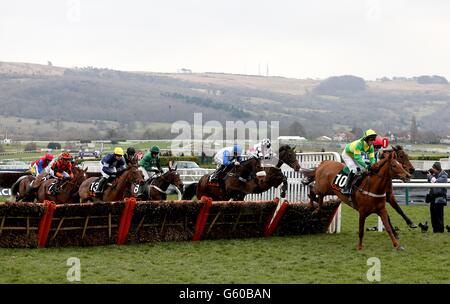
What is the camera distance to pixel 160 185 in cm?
1343

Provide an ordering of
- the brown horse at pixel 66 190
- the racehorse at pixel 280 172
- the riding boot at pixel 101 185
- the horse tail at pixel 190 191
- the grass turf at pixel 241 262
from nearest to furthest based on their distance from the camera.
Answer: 1. the grass turf at pixel 241 262
2. the riding boot at pixel 101 185
3. the racehorse at pixel 280 172
4. the brown horse at pixel 66 190
5. the horse tail at pixel 190 191

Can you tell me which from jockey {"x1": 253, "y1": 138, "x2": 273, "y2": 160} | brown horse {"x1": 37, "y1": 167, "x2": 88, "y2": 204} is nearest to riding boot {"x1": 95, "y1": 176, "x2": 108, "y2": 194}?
brown horse {"x1": 37, "y1": 167, "x2": 88, "y2": 204}

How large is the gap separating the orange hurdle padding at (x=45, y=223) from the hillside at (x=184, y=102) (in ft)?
175

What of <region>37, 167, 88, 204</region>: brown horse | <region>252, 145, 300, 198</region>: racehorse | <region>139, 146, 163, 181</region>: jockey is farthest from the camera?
<region>139, 146, 163, 181</region>: jockey

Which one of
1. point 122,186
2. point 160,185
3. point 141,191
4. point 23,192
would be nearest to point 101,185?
point 122,186

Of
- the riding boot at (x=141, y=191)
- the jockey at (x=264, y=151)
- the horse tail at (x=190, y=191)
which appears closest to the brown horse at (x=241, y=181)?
the jockey at (x=264, y=151)

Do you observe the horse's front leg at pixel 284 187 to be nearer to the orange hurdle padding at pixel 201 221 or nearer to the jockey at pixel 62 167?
the orange hurdle padding at pixel 201 221

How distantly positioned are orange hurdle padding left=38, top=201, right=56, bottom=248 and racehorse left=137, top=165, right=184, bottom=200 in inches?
128

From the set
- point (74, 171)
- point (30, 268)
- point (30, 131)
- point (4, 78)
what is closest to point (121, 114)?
point (30, 131)

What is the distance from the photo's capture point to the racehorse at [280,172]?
536 inches

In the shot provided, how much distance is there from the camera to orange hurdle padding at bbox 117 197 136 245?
10789 millimetres

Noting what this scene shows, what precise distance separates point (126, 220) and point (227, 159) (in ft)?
12.6

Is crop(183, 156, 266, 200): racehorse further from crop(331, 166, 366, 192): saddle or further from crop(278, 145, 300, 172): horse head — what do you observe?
crop(331, 166, 366, 192): saddle
